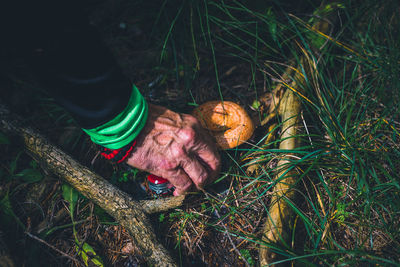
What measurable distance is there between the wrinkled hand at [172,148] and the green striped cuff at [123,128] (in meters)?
0.13

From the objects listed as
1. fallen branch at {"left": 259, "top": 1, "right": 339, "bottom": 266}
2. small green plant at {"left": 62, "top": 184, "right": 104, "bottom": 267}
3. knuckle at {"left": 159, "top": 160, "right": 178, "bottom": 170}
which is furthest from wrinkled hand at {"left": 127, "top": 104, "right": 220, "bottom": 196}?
small green plant at {"left": 62, "top": 184, "right": 104, "bottom": 267}

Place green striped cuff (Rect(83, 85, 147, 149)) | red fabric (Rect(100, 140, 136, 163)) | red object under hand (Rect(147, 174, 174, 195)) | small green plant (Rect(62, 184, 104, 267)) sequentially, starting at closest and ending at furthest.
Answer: green striped cuff (Rect(83, 85, 147, 149)) < red fabric (Rect(100, 140, 136, 163)) < small green plant (Rect(62, 184, 104, 267)) < red object under hand (Rect(147, 174, 174, 195))

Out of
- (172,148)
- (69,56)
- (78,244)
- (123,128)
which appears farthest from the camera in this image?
(78,244)

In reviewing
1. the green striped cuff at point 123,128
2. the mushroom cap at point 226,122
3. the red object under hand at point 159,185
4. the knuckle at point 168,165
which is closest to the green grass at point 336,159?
the mushroom cap at point 226,122

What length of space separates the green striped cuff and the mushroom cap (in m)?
0.66

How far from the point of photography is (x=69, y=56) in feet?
4.16

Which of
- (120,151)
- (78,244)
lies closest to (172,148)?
(120,151)

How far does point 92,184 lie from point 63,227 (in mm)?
601

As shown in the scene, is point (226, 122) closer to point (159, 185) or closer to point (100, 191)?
point (159, 185)

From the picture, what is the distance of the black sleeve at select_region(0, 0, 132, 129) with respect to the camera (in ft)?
3.86

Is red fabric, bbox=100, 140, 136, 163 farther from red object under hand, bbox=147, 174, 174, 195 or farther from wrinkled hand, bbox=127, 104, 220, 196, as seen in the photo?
red object under hand, bbox=147, 174, 174, 195

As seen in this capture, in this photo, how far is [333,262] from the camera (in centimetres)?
166

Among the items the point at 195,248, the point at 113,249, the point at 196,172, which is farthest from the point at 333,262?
the point at 113,249

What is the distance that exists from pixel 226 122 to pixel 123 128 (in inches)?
37.6
